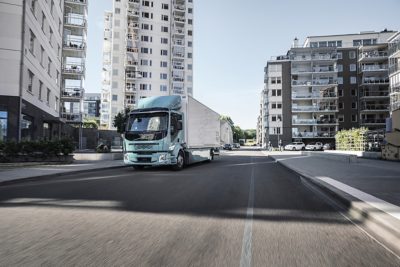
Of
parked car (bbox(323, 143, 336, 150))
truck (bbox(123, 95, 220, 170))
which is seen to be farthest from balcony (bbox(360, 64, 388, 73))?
truck (bbox(123, 95, 220, 170))

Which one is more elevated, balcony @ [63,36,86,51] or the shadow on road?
balcony @ [63,36,86,51]

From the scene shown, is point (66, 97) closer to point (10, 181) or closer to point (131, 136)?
point (131, 136)

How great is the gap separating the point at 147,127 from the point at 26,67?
13.8 metres

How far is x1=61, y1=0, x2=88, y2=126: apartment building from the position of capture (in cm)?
3900

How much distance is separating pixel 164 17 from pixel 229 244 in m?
77.4

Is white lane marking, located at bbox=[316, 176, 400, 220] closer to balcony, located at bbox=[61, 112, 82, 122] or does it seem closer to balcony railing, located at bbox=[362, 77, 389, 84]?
balcony, located at bbox=[61, 112, 82, 122]

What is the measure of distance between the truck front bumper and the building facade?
282 inches

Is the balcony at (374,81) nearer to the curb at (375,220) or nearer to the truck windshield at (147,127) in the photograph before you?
the truck windshield at (147,127)

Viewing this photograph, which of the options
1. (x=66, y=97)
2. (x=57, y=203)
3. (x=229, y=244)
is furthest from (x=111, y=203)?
(x=66, y=97)

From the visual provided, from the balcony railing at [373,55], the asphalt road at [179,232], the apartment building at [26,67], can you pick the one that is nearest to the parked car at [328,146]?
the balcony railing at [373,55]

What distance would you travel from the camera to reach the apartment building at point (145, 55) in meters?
72.6

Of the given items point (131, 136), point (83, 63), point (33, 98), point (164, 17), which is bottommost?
point (131, 136)

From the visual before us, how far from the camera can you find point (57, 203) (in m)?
6.73

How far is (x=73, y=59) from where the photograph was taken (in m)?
40.5
